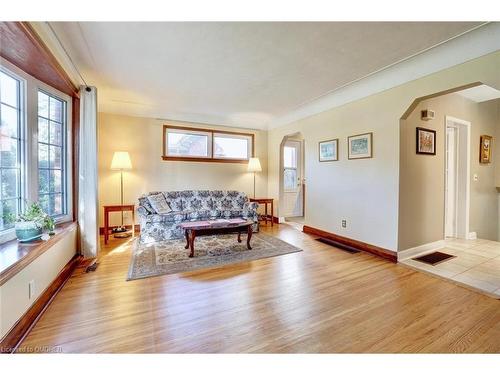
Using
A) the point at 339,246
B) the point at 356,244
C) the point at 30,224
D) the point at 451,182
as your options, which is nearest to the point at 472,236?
the point at 451,182

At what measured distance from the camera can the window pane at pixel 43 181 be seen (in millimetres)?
2375

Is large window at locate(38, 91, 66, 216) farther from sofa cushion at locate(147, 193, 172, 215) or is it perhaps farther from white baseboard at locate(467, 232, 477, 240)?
white baseboard at locate(467, 232, 477, 240)

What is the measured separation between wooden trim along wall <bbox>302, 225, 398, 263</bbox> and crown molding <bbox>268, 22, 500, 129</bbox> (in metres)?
2.26

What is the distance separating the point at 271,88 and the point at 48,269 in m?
3.55

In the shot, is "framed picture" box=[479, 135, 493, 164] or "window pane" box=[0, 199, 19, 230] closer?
"window pane" box=[0, 199, 19, 230]

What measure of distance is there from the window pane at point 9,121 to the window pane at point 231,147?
3504 millimetres

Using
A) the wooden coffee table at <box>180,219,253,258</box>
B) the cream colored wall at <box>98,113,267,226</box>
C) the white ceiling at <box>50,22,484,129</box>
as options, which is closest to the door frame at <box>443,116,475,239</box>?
the white ceiling at <box>50,22,484,129</box>

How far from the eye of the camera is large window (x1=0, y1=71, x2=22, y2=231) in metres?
1.84

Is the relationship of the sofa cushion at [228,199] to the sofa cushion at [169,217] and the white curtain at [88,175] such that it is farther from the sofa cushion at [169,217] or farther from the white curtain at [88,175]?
the white curtain at [88,175]

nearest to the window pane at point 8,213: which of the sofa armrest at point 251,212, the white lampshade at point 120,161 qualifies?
the white lampshade at point 120,161

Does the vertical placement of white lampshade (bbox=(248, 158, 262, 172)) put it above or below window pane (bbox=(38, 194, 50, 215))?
above

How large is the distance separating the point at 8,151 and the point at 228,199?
3481 millimetres
